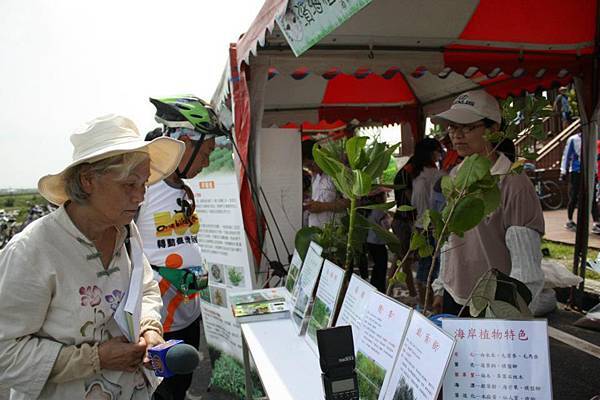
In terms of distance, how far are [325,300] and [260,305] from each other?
71 cm

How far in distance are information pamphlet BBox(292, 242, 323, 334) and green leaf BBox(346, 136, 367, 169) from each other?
1.59 ft

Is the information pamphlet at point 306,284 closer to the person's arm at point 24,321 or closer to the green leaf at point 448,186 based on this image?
the green leaf at point 448,186

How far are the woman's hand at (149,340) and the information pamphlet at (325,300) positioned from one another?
1.84ft

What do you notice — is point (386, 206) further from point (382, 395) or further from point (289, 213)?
point (289, 213)

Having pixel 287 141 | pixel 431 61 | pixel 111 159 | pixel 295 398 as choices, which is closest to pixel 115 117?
pixel 111 159

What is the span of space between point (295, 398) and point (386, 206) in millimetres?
692

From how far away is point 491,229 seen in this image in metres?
1.95

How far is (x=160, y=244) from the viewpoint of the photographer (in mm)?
2340

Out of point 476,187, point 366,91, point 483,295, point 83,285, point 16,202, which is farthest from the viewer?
point 16,202

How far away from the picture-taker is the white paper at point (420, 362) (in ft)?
2.91

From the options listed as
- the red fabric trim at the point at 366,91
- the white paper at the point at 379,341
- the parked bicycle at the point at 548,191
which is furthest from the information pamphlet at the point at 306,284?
the parked bicycle at the point at 548,191

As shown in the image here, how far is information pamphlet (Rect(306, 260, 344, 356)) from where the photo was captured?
1586 millimetres

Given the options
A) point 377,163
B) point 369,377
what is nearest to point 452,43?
point 377,163

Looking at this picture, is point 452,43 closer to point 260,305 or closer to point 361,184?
point 260,305
